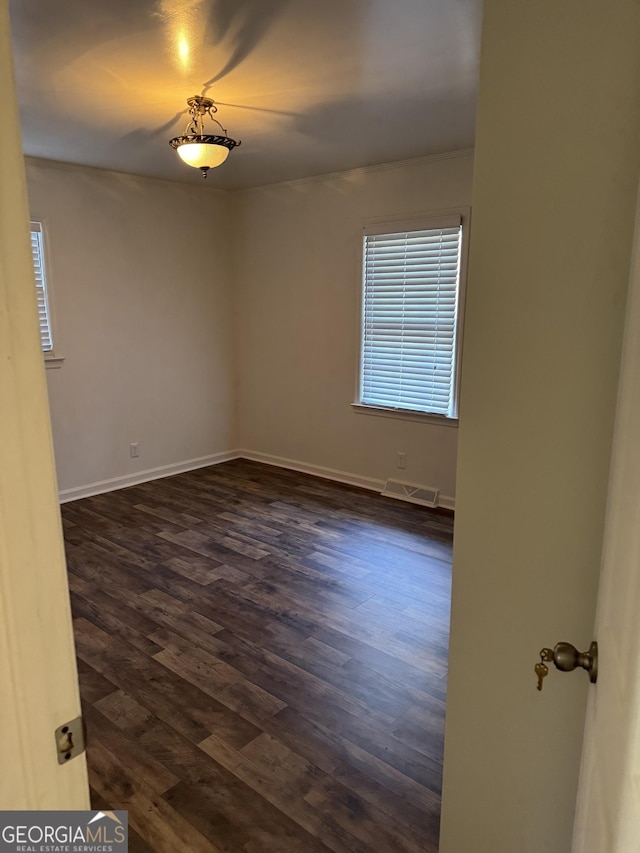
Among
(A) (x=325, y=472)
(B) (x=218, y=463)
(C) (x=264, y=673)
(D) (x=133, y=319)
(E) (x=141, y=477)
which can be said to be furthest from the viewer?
(B) (x=218, y=463)

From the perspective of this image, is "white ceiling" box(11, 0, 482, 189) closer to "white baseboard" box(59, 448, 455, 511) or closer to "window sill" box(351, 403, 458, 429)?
"window sill" box(351, 403, 458, 429)

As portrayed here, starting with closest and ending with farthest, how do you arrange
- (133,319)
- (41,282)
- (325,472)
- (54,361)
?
(41,282) < (54,361) < (133,319) < (325,472)

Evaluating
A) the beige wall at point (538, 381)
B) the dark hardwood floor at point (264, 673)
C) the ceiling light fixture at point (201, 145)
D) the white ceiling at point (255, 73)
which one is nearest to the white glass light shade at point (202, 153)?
the ceiling light fixture at point (201, 145)

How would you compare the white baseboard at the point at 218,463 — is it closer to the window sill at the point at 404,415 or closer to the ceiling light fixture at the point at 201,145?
the window sill at the point at 404,415

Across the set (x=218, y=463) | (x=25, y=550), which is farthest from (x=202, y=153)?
(x=218, y=463)

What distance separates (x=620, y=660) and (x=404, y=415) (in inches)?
155

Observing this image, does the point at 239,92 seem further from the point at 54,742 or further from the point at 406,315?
the point at 54,742

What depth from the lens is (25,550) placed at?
666 mm

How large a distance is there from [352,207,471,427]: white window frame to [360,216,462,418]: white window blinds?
0.07 feet

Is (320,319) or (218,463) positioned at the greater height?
(320,319)

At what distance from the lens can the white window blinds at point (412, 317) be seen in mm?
4184

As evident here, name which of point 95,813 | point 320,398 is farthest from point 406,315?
point 95,813

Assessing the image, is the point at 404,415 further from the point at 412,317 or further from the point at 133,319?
the point at 133,319

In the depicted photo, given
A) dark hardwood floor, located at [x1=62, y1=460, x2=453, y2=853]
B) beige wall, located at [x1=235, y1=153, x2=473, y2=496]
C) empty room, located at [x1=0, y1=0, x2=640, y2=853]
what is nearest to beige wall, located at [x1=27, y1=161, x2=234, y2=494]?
empty room, located at [x1=0, y1=0, x2=640, y2=853]
